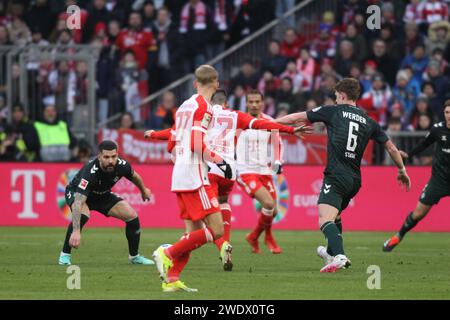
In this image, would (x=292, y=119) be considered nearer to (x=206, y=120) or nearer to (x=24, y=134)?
(x=206, y=120)

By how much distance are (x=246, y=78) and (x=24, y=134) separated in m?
5.60

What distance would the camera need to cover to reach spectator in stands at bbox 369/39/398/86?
2716 centimetres

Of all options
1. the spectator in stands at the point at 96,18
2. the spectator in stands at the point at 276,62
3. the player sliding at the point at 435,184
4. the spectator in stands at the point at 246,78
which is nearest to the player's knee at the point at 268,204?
the player sliding at the point at 435,184

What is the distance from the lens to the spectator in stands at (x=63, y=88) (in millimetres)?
26484

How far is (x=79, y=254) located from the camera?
17422 millimetres

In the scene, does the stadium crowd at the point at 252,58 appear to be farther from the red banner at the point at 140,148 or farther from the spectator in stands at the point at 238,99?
the red banner at the point at 140,148

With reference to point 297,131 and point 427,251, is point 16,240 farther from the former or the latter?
point 297,131

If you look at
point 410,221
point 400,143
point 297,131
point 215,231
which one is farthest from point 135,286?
point 400,143

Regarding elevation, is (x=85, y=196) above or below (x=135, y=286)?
above

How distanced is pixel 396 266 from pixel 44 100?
13.0 meters

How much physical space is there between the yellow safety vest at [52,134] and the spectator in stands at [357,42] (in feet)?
23.2

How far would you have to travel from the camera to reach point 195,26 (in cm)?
2883

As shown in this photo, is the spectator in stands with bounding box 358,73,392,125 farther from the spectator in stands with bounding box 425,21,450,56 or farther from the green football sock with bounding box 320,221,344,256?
the green football sock with bounding box 320,221,344,256

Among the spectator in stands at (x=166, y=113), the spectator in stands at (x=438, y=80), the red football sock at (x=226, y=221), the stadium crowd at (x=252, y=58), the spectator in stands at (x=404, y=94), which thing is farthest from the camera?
the spectator in stands at (x=166, y=113)
